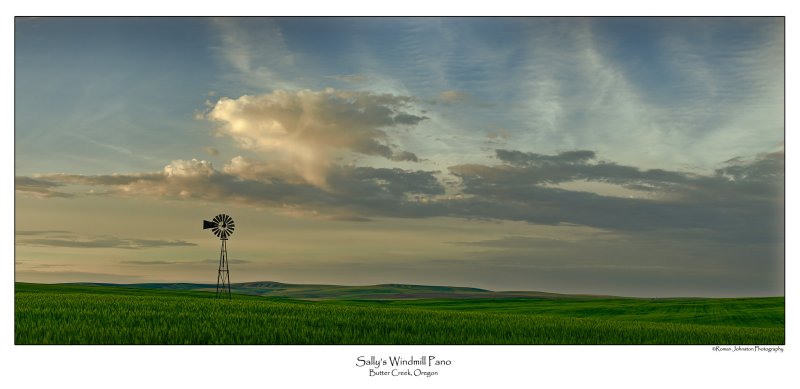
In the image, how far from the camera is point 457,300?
51.7 meters

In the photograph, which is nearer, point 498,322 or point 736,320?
point 498,322

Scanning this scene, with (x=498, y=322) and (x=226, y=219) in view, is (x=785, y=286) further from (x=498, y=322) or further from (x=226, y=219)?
(x=226, y=219)

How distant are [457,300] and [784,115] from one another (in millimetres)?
40839
